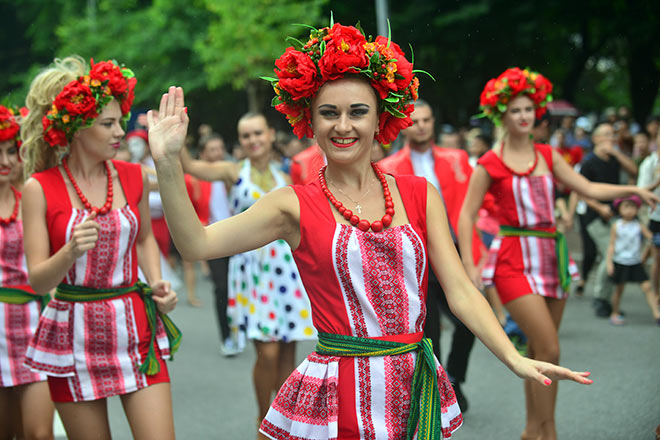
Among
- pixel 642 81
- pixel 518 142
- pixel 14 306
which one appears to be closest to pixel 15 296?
pixel 14 306

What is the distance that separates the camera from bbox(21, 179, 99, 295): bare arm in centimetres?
362

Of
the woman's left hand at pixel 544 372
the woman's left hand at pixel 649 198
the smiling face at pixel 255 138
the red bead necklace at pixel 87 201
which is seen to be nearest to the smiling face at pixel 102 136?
the red bead necklace at pixel 87 201

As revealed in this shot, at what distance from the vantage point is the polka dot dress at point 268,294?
19.1ft

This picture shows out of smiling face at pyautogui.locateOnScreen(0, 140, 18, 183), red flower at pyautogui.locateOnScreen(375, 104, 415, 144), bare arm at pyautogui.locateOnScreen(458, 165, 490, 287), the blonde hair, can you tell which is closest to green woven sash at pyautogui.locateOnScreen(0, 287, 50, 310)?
smiling face at pyautogui.locateOnScreen(0, 140, 18, 183)

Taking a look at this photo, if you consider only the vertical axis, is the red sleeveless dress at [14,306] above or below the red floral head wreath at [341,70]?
below

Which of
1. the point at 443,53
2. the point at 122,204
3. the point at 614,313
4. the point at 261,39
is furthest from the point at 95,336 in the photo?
the point at 443,53

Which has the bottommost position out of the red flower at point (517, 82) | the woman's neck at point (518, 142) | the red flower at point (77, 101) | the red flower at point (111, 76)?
the woman's neck at point (518, 142)

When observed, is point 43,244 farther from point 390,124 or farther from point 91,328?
point 390,124

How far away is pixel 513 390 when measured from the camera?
6.94 m

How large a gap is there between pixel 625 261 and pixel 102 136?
7114 millimetres

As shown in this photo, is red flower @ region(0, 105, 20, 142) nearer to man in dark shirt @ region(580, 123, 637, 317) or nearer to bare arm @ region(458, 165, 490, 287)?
bare arm @ region(458, 165, 490, 287)

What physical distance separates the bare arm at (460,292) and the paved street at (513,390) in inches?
116

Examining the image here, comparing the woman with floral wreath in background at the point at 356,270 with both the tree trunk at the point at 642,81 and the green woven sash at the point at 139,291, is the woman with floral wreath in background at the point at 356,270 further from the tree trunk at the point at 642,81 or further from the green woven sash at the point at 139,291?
the tree trunk at the point at 642,81

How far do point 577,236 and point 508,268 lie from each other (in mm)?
11597
